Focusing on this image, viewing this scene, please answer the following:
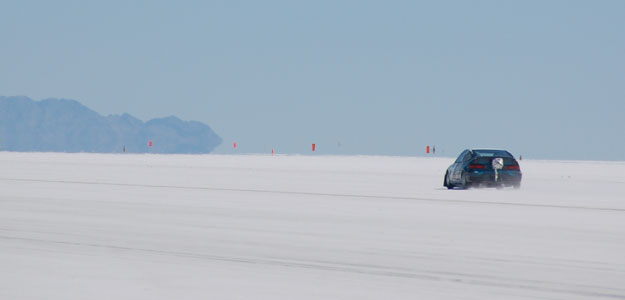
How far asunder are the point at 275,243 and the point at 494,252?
8.73 ft

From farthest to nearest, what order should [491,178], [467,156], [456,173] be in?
[467,156] < [456,173] < [491,178]

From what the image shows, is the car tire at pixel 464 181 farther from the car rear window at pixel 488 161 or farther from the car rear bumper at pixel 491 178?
the car rear window at pixel 488 161

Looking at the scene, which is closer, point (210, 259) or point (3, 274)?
point (3, 274)

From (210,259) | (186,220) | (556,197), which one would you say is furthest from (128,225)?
(556,197)

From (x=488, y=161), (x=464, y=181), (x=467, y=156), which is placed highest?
(x=467, y=156)

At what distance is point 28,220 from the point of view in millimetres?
14844

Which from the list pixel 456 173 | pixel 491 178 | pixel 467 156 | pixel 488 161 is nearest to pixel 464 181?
pixel 456 173

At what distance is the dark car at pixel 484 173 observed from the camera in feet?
93.2

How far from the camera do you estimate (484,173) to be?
2848 cm

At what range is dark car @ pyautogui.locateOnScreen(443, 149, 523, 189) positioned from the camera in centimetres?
2841

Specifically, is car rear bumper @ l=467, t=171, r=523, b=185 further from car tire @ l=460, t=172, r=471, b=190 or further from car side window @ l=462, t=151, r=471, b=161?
car side window @ l=462, t=151, r=471, b=161

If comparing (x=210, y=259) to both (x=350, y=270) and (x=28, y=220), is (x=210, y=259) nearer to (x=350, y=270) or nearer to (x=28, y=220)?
(x=350, y=270)

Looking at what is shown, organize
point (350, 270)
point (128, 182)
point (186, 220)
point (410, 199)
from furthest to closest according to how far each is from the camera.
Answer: point (128, 182) < point (410, 199) < point (186, 220) < point (350, 270)

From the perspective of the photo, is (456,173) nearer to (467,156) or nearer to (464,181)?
(464,181)
